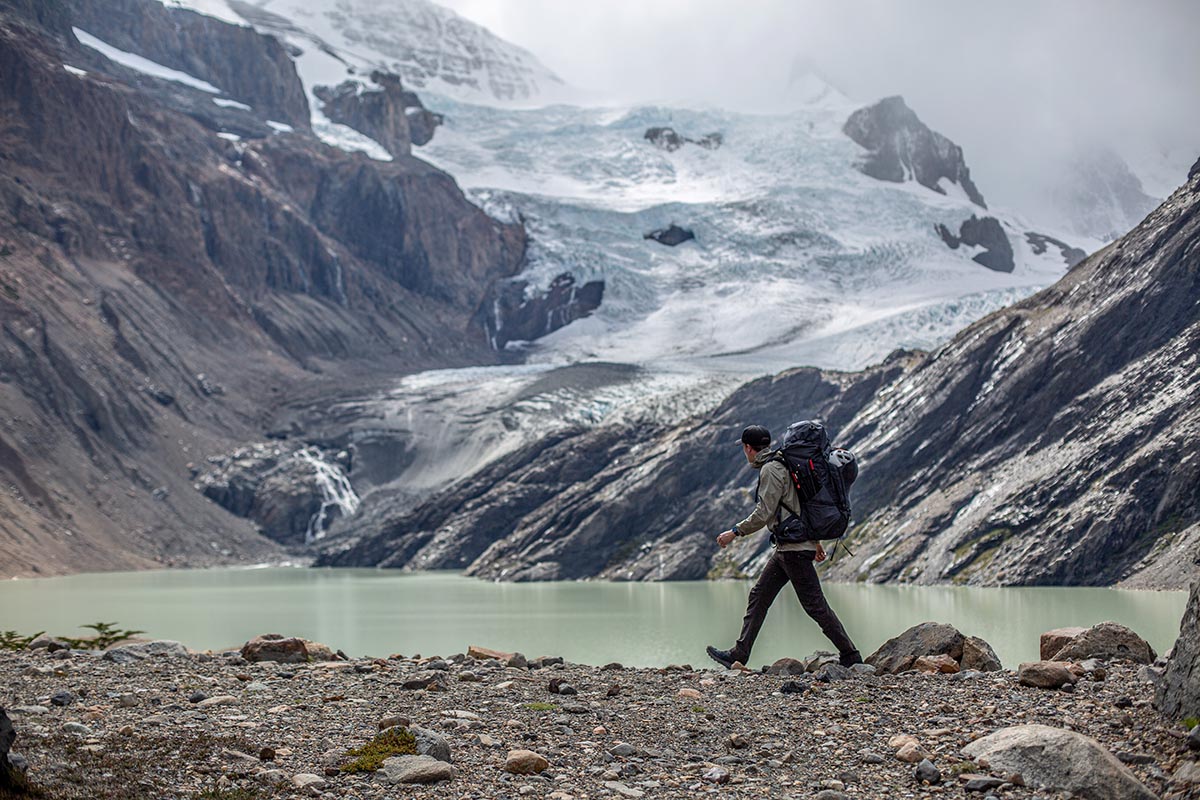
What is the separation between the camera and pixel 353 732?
1045cm

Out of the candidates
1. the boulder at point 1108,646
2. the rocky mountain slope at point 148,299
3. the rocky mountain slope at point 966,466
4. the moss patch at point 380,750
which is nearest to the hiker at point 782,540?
the boulder at point 1108,646

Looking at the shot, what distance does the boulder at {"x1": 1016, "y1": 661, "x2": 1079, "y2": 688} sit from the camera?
10.7 meters

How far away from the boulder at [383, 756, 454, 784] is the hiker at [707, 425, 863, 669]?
4.52 metres

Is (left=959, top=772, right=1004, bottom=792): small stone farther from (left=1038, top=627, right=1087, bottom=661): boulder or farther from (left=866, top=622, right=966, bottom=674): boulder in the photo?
(left=1038, top=627, right=1087, bottom=661): boulder

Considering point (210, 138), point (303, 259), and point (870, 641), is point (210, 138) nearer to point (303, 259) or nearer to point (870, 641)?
point (303, 259)

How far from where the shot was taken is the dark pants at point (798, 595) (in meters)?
13.2

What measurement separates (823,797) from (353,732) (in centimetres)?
437

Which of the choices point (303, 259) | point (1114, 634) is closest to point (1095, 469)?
point (1114, 634)

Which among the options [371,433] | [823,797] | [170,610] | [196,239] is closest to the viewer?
[823,797]

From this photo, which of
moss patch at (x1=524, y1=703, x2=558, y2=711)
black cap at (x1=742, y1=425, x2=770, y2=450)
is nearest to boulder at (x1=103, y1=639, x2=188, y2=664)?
moss patch at (x1=524, y1=703, x2=558, y2=711)

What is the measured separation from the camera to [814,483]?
12945 mm

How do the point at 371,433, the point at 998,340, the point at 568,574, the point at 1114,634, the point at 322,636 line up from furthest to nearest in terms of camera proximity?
the point at 371,433
the point at 568,574
the point at 998,340
the point at 322,636
the point at 1114,634

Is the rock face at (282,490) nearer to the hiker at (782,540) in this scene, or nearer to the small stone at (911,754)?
the hiker at (782,540)

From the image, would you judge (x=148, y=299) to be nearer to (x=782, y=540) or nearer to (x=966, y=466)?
(x=966, y=466)
